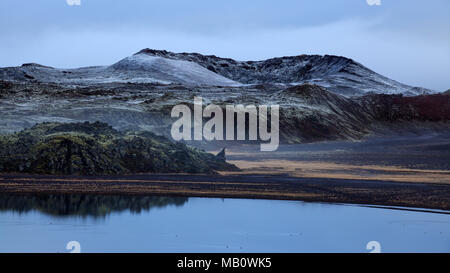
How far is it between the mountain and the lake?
97.5 metres

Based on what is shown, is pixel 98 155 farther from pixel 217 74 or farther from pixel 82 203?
pixel 217 74

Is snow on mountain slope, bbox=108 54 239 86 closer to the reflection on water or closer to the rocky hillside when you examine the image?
the rocky hillside

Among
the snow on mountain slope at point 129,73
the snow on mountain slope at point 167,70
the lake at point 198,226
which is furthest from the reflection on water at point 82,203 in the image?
the snow on mountain slope at point 167,70

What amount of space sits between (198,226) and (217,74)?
424 ft

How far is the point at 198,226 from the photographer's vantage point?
19922 millimetres

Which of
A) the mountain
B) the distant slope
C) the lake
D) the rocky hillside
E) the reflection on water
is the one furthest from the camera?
the distant slope

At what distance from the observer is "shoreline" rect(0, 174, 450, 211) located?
25.0 metres

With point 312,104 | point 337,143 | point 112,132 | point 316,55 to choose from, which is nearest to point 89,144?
point 112,132

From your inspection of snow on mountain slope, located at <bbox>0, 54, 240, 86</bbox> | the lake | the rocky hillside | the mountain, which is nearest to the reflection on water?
the lake

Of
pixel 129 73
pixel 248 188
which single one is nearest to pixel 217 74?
pixel 129 73

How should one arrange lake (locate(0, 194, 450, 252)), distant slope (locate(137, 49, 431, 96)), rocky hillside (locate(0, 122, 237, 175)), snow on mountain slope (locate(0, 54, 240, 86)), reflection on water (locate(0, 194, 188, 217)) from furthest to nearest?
distant slope (locate(137, 49, 431, 96)) < snow on mountain slope (locate(0, 54, 240, 86)) < rocky hillside (locate(0, 122, 237, 175)) < reflection on water (locate(0, 194, 188, 217)) < lake (locate(0, 194, 450, 252))

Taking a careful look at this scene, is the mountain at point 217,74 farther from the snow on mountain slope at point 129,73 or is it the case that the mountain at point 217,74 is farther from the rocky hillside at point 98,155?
the rocky hillside at point 98,155

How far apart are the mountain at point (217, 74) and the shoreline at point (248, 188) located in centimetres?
9032

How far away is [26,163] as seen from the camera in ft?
101
